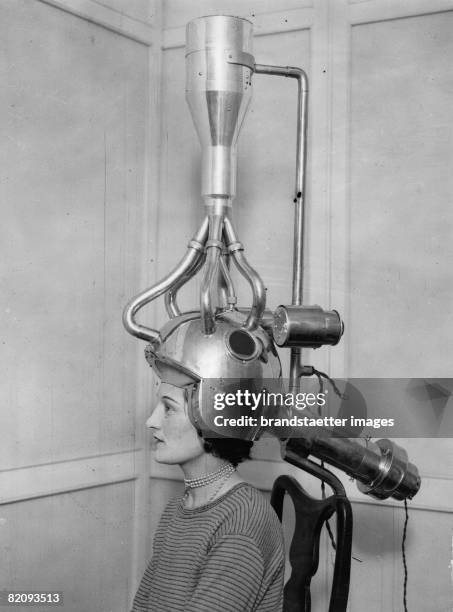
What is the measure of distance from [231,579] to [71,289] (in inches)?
38.9

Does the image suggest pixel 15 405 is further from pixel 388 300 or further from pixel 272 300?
pixel 388 300

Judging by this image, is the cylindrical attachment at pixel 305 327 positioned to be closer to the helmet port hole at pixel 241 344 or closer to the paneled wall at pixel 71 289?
the helmet port hole at pixel 241 344

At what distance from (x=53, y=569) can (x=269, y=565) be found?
0.85 meters

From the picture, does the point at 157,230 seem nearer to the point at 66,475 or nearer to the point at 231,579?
the point at 66,475

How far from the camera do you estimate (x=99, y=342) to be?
2.23 metres

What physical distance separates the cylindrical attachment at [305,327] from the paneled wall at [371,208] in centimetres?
42

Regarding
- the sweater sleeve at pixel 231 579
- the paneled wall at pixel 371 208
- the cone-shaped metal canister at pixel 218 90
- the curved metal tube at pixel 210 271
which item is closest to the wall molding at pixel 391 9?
the paneled wall at pixel 371 208

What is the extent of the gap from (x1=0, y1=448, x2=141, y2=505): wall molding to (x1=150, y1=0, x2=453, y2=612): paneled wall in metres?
0.34

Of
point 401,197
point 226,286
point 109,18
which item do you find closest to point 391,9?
point 401,197

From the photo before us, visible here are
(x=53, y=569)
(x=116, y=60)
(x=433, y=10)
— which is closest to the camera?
(x=433, y=10)

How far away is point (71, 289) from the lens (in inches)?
84.3

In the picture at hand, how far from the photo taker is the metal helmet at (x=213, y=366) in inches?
59.5

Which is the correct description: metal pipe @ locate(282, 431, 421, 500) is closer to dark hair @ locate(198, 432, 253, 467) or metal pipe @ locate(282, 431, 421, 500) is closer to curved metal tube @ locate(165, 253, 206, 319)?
dark hair @ locate(198, 432, 253, 467)

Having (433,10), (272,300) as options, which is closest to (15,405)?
(272,300)
